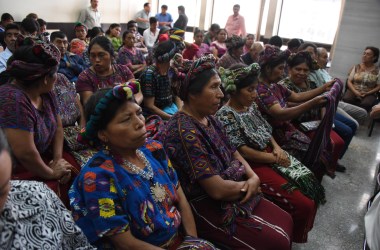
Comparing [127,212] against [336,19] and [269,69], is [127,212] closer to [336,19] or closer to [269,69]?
[269,69]

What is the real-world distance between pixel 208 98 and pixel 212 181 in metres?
0.45

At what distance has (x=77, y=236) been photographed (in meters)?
1.05

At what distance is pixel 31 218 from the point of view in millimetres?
924

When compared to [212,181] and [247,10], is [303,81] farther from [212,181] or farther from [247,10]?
[247,10]

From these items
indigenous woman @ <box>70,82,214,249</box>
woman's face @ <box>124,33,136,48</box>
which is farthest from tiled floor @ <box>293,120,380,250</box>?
woman's face @ <box>124,33,136,48</box>

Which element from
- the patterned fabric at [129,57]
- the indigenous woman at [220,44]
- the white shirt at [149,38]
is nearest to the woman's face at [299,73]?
the patterned fabric at [129,57]

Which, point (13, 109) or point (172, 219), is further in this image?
point (13, 109)

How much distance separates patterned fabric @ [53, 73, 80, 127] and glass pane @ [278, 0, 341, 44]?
7754mm

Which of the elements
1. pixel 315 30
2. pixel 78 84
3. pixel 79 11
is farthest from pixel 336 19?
pixel 78 84

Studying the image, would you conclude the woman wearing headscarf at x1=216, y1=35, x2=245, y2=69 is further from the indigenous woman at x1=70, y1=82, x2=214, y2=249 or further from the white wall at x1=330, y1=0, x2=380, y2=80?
the indigenous woman at x1=70, y1=82, x2=214, y2=249

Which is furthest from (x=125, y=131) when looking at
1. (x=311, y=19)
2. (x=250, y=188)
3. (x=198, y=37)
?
(x=311, y=19)

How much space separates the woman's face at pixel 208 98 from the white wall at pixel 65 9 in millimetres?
5540

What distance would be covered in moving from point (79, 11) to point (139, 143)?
7.27 m

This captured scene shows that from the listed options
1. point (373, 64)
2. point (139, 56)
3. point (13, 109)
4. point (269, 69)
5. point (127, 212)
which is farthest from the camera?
point (373, 64)
